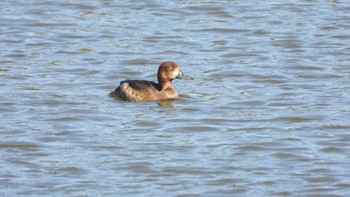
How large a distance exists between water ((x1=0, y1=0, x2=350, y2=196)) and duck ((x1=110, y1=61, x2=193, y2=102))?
15 cm

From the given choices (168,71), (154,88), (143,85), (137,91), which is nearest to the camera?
(137,91)

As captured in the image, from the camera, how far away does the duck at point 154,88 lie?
13664mm

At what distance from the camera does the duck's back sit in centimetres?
1363

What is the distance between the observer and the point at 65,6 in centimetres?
1934

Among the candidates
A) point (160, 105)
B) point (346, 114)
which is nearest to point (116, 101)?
point (160, 105)

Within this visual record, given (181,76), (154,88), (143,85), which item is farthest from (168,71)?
(143,85)

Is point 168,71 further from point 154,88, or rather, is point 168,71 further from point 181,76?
point 154,88

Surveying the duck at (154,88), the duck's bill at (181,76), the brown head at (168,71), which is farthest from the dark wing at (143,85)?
the duck's bill at (181,76)

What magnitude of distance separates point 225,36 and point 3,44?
3439 millimetres

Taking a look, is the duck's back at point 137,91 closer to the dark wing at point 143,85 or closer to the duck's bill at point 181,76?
the dark wing at point 143,85

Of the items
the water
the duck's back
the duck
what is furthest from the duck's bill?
the duck's back

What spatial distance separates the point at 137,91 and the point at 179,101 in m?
Answer: 0.54

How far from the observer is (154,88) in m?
14.0

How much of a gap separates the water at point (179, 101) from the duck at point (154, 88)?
0.15 m
